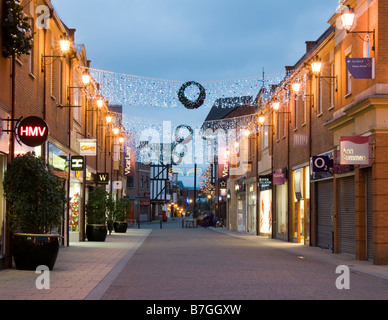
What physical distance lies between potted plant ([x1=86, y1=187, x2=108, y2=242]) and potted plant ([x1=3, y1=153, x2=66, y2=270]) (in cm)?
1476

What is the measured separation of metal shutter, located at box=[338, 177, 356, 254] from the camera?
21.3 m

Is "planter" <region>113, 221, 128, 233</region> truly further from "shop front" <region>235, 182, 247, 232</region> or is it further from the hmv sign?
the hmv sign

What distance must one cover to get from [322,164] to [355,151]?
204 inches

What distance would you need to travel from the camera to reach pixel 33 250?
49.0ft

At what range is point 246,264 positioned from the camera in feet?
57.9

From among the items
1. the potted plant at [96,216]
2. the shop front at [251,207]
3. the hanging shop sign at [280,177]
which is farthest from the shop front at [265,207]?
the potted plant at [96,216]

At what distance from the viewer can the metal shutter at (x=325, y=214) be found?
80.7 feet

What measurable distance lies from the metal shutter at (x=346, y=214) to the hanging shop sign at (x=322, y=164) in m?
0.68

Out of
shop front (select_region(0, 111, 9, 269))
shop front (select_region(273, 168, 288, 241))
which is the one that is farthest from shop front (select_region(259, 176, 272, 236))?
shop front (select_region(0, 111, 9, 269))

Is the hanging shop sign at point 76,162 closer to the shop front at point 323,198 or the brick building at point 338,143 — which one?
the brick building at point 338,143

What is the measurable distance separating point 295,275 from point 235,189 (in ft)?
132

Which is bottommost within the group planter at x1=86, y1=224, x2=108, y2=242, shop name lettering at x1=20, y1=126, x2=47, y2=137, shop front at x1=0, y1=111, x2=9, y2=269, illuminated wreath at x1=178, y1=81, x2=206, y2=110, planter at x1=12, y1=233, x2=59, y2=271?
planter at x1=86, y1=224, x2=108, y2=242
